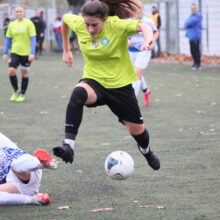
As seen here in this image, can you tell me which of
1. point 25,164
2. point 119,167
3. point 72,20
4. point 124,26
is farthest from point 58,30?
point 25,164

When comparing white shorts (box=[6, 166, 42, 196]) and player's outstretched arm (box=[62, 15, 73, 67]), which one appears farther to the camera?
player's outstretched arm (box=[62, 15, 73, 67])

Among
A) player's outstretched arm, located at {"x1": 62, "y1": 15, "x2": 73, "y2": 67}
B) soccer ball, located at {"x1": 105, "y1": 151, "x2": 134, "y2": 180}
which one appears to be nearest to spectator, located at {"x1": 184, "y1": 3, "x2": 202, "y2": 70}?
player's outstretched arm, located at {"x1": 62, "y1": 15, "x2": 73, "y2": 67}

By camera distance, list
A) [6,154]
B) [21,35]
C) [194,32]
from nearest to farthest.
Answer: [6,154] → [21,35] → [194,32]

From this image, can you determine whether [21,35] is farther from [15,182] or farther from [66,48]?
[15,182]

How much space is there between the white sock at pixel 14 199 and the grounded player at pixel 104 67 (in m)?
0.64

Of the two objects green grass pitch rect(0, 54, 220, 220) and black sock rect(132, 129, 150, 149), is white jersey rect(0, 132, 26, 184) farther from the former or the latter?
black sock rect(132, 129, 150, 149)

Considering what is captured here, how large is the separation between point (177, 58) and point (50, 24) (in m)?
12.8

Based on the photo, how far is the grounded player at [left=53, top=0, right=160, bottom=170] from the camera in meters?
6.29

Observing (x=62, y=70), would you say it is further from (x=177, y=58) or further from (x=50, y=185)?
(x=50, y=185)

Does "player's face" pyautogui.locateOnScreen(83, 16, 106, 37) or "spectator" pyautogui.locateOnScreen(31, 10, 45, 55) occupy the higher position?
"player's face" pyautogui.locateOnScreen(83, 16, 106, 37)

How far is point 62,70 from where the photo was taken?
2458 cm

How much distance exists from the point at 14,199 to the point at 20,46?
9584 millimetres

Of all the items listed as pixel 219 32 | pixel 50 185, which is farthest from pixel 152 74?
pixel 50 185

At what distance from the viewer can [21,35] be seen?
15.3 meters
